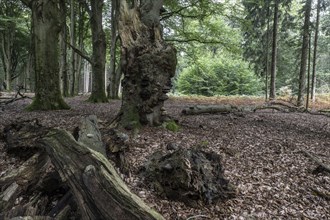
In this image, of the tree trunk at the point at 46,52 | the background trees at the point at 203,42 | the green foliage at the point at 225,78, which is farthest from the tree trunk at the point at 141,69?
the green foliage at the point at 225,78

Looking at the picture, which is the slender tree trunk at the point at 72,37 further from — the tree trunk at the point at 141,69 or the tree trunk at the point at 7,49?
the tree trunk at the point at 7,49

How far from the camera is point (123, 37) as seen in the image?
6.46 m

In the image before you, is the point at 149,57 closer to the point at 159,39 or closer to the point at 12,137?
the point at 159,39

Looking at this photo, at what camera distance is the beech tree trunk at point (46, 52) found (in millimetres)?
9422

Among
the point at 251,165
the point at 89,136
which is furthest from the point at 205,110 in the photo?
the point at 89,136

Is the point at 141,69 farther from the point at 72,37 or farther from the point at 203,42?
the point at 72,37

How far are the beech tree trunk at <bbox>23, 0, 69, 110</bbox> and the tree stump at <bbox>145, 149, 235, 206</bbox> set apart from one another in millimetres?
6378

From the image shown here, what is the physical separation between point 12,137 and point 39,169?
1632 mm

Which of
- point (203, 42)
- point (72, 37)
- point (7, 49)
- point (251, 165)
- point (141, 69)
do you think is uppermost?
point (7, 49)

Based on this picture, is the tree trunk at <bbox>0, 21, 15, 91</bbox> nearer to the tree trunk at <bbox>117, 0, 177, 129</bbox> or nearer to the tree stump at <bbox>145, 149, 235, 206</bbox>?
the tree trunk at <bbox>117, 0, 177, 129</bbox>

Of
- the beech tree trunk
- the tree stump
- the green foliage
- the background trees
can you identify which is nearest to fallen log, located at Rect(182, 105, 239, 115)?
Result: the background trees

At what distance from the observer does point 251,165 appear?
16.6 ft

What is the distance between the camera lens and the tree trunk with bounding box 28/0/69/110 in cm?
942

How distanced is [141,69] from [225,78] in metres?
23.1
